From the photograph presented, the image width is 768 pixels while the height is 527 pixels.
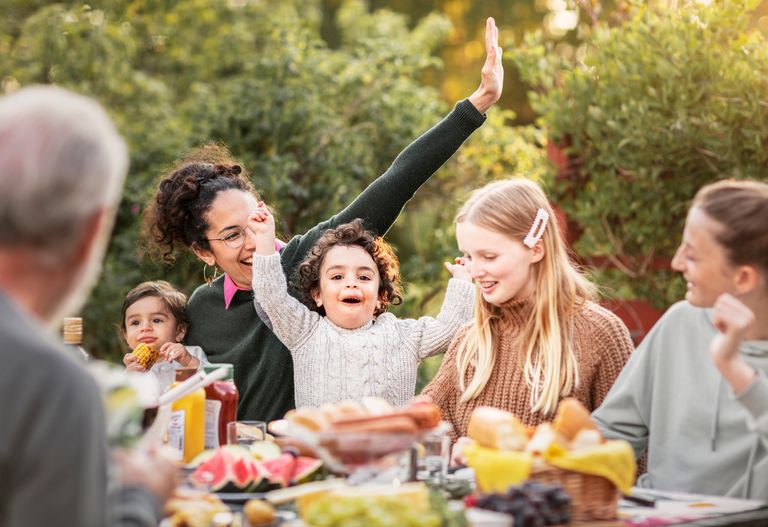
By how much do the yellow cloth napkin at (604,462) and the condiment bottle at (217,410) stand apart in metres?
1.14

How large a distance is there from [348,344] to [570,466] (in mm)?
1774

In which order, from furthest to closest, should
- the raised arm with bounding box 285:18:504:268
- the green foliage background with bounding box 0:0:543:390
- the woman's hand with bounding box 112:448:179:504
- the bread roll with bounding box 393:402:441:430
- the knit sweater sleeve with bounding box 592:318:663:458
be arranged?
the green foliage background with bounding box 0:0:543:390
the raised arm with bounding box 285:18:504:268
the knit sweater sleeve with bounding box 592:318:663:458
the bread roll with bounding box 393:402:441:430
the woman's hand with bounding box 112:448:179:504

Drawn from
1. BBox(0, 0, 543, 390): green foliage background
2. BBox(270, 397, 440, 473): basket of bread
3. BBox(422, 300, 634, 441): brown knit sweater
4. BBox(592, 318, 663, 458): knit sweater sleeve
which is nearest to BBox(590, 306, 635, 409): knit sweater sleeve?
BBox(422, 300, 634, 441): brown knit sweater

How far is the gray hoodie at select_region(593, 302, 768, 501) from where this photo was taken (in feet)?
9.26

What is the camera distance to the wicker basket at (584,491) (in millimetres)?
2371

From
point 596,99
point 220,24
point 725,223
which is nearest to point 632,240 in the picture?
point 596,99

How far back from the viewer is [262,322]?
442 centimetres

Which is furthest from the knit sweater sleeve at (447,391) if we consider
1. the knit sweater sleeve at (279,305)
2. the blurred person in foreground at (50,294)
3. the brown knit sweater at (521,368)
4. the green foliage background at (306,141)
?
the green foliage background at (306,141)

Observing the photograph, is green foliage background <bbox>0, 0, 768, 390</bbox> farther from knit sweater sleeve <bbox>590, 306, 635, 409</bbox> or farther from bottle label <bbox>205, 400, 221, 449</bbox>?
bottle label <bbox>205, 400, 221, 449</bbox>

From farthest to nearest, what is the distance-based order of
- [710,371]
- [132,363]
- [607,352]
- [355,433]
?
[132,363] < [607,352] < [710,371] < [355,433]

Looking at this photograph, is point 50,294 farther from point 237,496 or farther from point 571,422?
point 571,422

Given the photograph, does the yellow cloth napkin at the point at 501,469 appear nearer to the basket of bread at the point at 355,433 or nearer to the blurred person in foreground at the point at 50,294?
the basket of bread at the point at 355,433

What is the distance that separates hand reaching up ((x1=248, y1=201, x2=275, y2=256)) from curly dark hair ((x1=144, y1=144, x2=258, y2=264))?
13.7 inches

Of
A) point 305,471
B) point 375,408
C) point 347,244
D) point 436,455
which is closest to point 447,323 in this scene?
point 347,244
